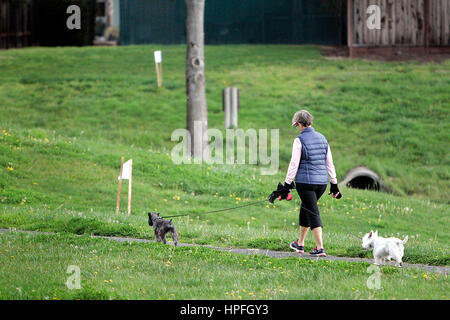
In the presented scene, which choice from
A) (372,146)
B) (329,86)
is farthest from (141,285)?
(329,86)

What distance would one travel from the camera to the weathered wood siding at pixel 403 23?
2955 centimetres

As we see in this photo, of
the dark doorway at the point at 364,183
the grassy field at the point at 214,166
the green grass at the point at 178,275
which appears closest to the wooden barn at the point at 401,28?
the grassy field at the point at 214,166

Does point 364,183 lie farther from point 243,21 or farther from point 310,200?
point 243,21

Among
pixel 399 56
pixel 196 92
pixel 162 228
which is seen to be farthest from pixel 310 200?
pixel 399 56

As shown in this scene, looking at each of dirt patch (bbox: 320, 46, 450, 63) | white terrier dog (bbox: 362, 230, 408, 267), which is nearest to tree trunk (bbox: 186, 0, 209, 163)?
white terrier dog (bbox: 362, 230, 408, 267)

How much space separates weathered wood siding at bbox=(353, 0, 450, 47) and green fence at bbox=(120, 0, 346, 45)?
354cm

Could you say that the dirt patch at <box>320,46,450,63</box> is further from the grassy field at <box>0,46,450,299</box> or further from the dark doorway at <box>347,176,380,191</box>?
the dark doorway at <box>347,176,380,191</box>

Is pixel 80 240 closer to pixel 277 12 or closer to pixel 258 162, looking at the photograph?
pixel 258 162

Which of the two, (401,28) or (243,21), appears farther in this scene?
(243,21)

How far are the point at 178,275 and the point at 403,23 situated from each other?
2502cm

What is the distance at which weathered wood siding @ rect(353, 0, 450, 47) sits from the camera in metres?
29.5

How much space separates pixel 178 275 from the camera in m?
7.76

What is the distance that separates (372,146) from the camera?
70.8ft

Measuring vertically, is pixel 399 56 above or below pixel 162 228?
above
